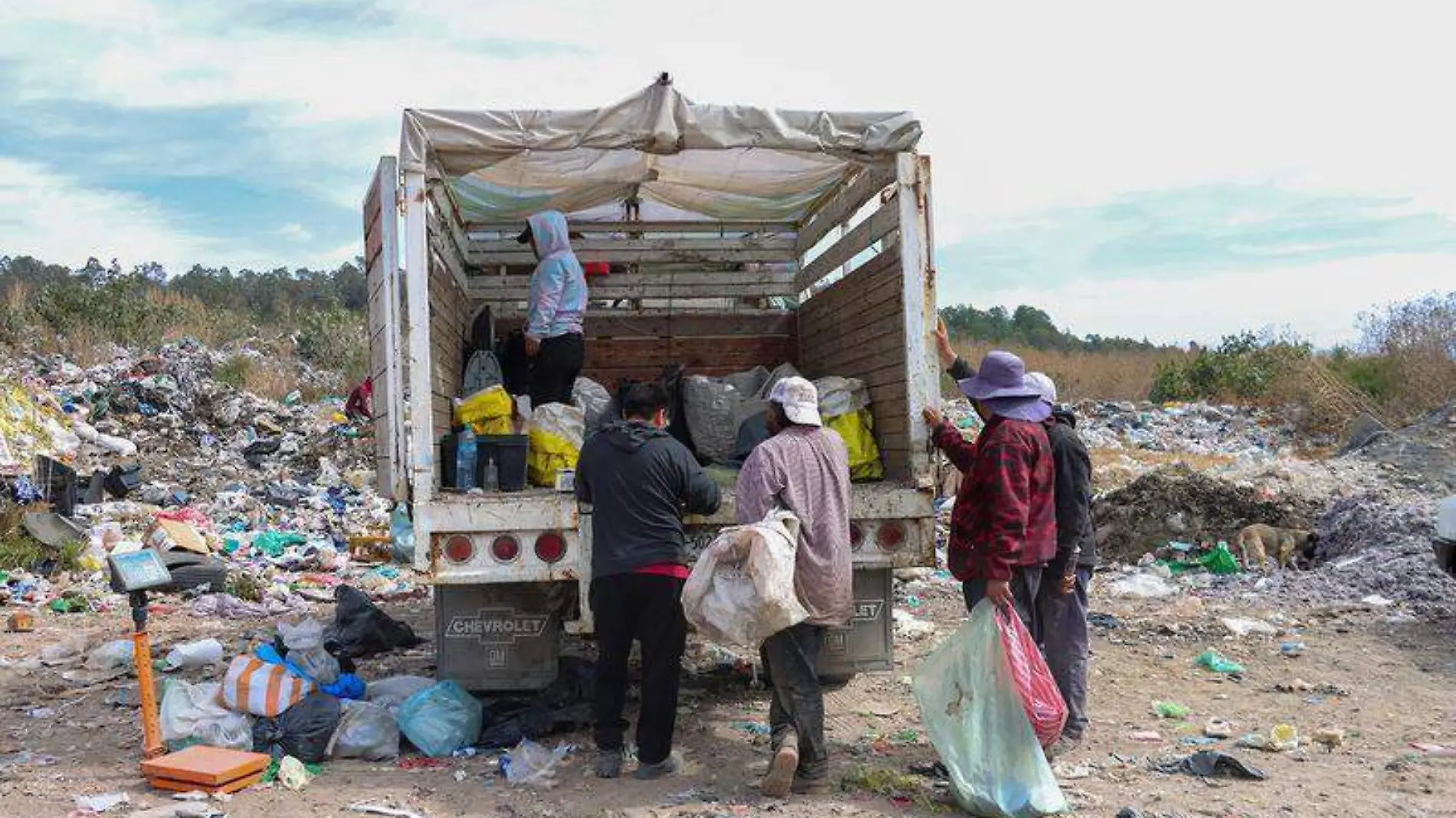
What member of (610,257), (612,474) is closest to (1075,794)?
(612,474)

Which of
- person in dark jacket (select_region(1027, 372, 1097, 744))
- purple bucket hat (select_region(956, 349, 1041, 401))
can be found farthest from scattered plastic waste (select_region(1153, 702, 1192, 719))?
purple bucket hat (select_region(956, 349, 1041, 401))

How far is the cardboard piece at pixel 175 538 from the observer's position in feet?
29.3

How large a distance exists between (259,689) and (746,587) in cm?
213

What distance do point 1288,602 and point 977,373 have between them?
14.8 ft

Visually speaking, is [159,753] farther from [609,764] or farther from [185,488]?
[185,488]

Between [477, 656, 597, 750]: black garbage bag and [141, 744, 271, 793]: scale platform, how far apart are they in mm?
876

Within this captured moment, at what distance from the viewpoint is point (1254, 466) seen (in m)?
12.5

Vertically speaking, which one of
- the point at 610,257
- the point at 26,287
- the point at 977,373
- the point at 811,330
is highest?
the point at 26,287

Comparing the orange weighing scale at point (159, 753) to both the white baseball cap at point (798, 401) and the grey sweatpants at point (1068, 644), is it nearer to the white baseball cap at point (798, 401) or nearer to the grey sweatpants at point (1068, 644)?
the white baseball cap at point (798, 401)

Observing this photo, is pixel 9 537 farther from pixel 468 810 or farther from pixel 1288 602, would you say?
pixel 1288 602

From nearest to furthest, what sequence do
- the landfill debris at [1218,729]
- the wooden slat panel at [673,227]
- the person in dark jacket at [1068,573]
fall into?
the person in dark jacket at [1068,573] < the landfill debris at [1218,729] < the wooden slat panel at [673,227]

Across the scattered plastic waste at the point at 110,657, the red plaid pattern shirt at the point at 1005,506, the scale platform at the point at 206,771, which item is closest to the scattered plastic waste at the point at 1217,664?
the red plaid pattern shirt at the point at 1005,506

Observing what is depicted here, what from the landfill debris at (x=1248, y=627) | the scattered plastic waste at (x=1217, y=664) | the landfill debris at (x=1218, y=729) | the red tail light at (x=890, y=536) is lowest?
the landfill debris at (x=1218, y=729)

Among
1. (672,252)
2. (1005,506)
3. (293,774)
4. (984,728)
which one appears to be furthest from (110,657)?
(1005,506)
